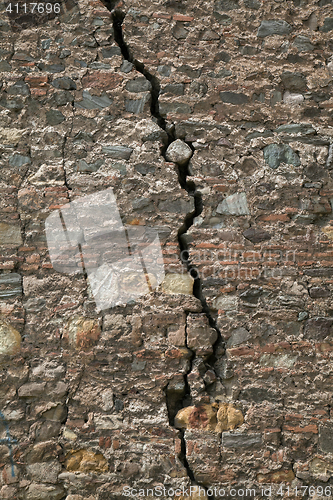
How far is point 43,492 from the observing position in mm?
2293

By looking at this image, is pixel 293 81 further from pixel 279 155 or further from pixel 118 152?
pixel 118 152

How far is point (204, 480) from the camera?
230 cm

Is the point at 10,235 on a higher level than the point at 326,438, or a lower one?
higher

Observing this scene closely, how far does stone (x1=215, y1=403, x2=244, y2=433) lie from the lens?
235cm

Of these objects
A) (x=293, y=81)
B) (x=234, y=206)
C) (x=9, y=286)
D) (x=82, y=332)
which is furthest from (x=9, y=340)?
(x=293, y=81)

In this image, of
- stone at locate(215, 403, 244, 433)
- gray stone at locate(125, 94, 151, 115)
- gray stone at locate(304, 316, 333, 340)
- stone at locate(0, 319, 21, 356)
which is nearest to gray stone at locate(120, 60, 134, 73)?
gray stone at locate(125, 94, 151, 115)

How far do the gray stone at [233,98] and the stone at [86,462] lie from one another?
7.69ft

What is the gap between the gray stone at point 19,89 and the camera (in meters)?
2.57

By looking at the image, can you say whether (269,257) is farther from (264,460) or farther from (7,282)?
(7,282)

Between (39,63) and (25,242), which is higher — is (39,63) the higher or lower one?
the higher one

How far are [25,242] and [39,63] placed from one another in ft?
3.87

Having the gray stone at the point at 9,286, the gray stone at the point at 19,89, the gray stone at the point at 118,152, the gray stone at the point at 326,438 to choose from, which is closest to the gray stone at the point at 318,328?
the gray stone at the point at 326,438

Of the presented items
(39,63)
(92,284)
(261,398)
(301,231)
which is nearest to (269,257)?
(301,231)

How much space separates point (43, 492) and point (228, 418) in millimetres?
1155
